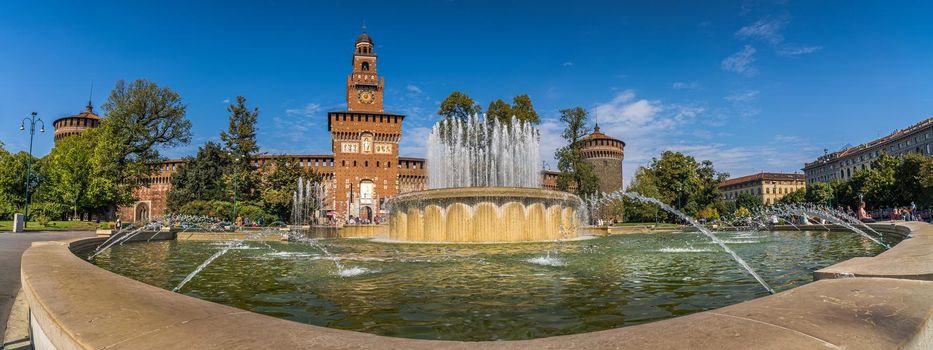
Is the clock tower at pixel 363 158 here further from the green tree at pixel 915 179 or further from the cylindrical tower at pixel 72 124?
the green tree at pixel 915 179

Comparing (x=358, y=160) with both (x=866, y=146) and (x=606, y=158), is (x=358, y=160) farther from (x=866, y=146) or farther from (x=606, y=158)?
(x=866, y=146)

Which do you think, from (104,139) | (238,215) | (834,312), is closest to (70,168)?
(104,139)

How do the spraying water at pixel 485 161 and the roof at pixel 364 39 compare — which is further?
the roof at pixel 364 39

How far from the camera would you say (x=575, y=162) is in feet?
129

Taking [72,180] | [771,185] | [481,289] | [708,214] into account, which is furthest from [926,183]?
[771,185]

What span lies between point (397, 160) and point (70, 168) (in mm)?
29415

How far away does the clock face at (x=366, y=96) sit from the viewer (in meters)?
56.6

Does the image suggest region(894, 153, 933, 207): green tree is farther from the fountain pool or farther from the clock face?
the clock face

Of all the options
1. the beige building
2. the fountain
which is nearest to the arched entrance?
the fountain

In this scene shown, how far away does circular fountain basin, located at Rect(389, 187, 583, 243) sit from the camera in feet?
51.2

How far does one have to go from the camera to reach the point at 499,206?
51.6 feet

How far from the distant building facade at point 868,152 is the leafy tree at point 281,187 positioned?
5943 centimetres

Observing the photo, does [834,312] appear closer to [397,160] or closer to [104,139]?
[104,139]

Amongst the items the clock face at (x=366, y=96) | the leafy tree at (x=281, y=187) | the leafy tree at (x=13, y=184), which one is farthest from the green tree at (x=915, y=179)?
the leafy tree at (x=13, y=184)
